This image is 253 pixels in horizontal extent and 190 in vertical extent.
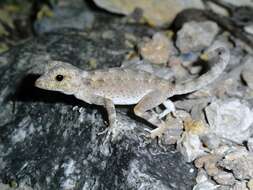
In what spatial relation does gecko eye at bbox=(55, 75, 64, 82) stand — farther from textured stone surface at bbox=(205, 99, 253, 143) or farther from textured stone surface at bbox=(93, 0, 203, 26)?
textured stone surface at bbox=(93, 0, 203, 26)

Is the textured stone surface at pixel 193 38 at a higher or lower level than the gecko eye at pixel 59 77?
lower

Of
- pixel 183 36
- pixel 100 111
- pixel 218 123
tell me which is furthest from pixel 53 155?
pixel 183 36

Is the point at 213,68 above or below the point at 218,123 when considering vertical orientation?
above

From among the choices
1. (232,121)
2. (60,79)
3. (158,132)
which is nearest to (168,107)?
(158,132)

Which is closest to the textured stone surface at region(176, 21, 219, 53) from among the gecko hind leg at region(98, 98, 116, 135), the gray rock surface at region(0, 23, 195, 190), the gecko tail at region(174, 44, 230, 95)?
the gray rock surface at region(0, 23, 195, 190)

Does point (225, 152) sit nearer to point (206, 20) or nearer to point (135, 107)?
point (135, 107)

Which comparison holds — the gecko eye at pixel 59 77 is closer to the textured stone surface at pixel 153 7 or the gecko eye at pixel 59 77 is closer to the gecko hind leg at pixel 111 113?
the gecko hind leg at pixel 111 113

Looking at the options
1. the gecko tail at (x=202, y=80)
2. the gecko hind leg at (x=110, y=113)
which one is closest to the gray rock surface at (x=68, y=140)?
the gecko hind leg at (x=110, y=113)
